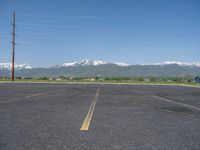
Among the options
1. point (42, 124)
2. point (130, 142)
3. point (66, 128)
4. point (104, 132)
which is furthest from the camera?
point (42, 124)

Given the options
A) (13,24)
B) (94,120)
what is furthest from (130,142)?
(13,24)

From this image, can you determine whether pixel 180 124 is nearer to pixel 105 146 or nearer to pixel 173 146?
pixel 173 146

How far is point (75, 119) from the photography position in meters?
7.32

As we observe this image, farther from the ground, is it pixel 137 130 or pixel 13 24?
pixel 13 24

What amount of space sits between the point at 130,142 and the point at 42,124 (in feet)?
9.69

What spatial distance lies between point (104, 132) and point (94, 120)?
1.58 meters

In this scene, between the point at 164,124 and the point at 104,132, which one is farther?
the point at 164,124

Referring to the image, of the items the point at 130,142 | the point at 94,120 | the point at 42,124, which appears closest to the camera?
the point at 130,142

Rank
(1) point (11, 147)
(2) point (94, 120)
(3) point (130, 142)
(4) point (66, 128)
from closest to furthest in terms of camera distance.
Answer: (1) point (11, 147)
(3) point (130, 142)
(4) point (66, 128)
(2) point (94, 120)

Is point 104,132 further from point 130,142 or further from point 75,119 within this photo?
point 75,119

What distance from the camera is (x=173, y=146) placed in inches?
180

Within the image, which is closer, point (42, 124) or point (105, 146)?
point (105, 146)

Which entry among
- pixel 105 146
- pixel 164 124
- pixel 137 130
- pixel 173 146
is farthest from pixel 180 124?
pixel 105 146

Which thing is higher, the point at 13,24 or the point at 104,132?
the point at 13,24
